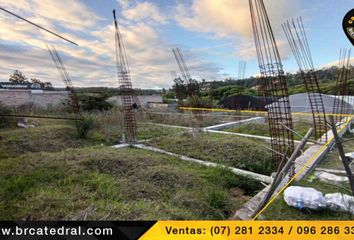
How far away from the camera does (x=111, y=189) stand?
221 cm

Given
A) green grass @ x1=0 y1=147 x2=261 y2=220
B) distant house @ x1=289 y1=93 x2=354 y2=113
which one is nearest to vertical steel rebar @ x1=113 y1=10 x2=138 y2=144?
green grass @ x1=0 y1=147 x2=261 y2=220

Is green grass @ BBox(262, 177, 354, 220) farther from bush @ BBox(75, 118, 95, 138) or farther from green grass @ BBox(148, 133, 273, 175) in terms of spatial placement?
bush @ BBox(75, 118, 95, 138)

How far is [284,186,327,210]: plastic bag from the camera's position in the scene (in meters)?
1.74

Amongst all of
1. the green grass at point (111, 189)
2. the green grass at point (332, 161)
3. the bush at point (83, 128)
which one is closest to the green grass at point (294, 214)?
the green grass at point (111, 189)

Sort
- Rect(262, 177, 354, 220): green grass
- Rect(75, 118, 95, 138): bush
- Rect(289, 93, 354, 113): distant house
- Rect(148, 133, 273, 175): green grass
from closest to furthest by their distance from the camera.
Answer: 1. Rect(262, 177, 354, 220): green grass
2. Rect(148, 133, 273, 175): green grass
3. Rect(75, 118, 95, 138): bush
4. Rect(289, 93, 354, 113): distant house

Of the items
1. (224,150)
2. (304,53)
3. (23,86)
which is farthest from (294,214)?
(23,86)

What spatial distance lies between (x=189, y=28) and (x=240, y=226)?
3123 mm

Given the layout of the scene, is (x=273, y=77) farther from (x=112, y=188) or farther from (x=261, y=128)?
(x=261, y=128)

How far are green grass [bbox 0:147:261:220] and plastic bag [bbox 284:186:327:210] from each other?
0.51m

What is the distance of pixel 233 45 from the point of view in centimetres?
404

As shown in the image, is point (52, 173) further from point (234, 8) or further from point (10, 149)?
point (234, 8)

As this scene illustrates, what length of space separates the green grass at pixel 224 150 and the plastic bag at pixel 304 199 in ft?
4.22

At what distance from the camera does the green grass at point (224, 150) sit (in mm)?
3256

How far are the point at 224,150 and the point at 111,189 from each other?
2.19 meters
